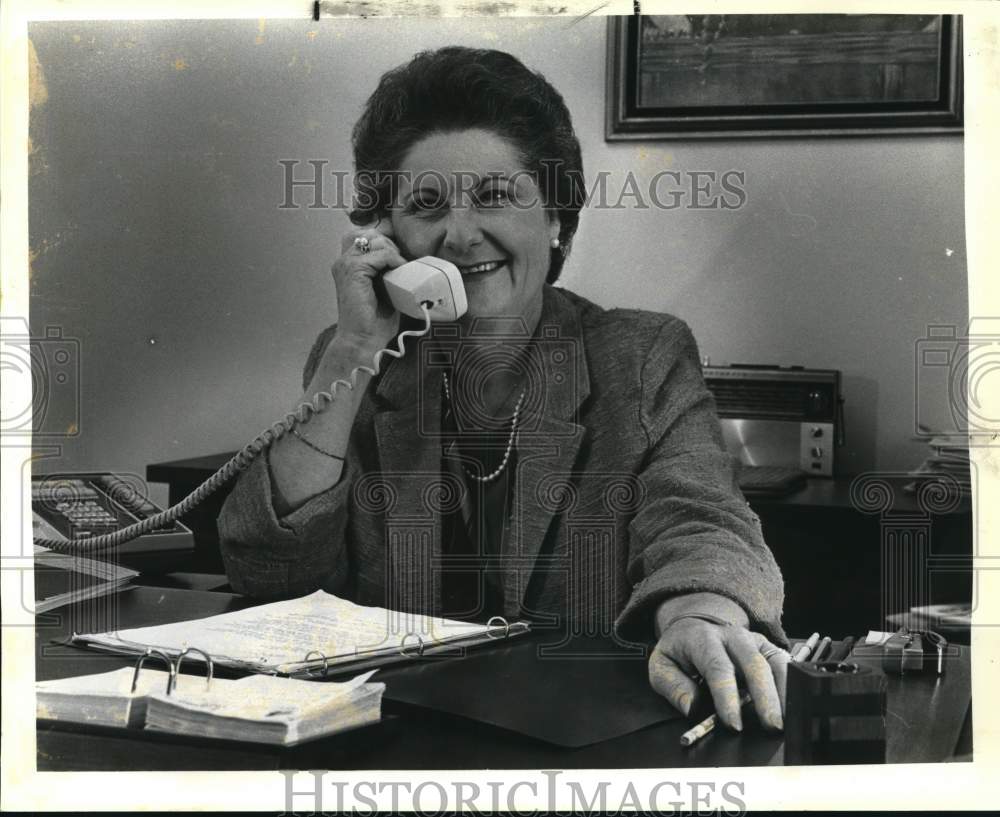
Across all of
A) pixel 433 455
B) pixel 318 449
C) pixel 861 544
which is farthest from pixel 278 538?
pixel 861 544

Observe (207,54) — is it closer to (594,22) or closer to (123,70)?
(123,70)

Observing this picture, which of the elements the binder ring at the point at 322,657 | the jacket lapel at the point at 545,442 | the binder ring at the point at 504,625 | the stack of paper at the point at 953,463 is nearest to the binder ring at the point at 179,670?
the binder ring at the point at 322,657

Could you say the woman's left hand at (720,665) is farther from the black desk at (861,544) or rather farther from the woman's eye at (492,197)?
the woman's eye at (492,197)

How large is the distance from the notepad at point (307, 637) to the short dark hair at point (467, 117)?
23.1 inches

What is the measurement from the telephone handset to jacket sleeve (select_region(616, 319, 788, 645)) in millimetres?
314

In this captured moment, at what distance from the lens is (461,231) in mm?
1592

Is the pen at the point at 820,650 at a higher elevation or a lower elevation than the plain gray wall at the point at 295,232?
lower

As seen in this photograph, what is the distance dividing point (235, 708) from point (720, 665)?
522mm

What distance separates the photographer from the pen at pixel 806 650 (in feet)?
4.35

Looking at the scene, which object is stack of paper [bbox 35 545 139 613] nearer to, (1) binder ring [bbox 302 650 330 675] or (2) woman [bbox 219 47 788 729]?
(2) woman [bbox 219 47 788 729]

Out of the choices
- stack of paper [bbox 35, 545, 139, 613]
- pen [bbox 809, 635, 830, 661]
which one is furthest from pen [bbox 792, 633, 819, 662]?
stack of paper [bbox 35, 545, 139, 613]

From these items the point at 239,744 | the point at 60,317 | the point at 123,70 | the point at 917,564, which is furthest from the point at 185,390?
the point at 917,564

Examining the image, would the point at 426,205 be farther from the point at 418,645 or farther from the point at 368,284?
the point at 418,645

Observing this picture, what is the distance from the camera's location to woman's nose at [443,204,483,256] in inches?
62.4
